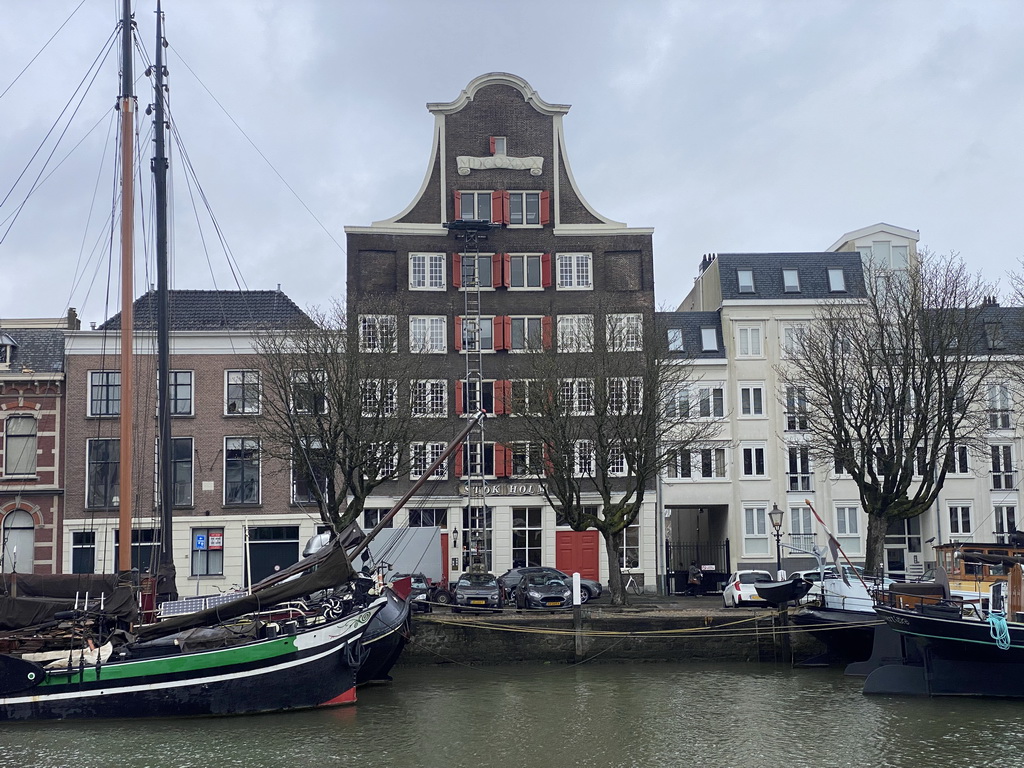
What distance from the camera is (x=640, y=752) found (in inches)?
858

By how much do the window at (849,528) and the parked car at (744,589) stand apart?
44.7 feet

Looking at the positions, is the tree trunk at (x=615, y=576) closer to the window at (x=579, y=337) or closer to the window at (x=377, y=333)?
the window at (x=579, y=337)

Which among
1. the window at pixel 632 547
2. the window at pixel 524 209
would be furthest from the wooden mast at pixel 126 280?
the window at pixel 632 547

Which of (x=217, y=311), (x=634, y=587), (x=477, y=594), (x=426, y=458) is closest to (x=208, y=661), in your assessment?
(x=477, y=594)

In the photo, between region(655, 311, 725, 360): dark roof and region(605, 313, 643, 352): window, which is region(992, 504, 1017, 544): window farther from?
region(605, 313, 643, 352): window

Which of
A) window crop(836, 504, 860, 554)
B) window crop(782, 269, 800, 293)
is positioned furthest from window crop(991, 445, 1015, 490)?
window crop(782, 269, 800, 293)

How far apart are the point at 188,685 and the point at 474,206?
29.6 metres

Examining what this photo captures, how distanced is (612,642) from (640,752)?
1083 centimetres

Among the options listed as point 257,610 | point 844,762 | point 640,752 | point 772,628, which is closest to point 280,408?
point 257,610

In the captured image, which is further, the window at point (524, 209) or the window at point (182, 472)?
the window at point (524, 209)

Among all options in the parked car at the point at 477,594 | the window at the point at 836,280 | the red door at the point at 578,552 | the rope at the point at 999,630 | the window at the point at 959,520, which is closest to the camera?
the rope at the point at 999,630

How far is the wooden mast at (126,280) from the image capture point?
93.7 ft

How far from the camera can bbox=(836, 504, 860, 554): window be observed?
50469mm

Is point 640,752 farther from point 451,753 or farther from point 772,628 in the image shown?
point 772,628
